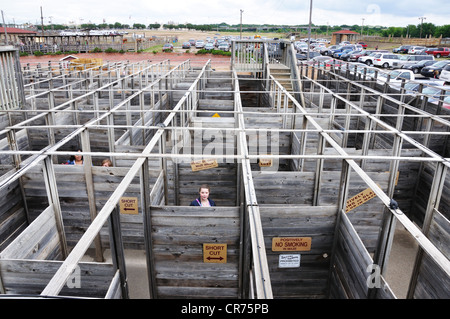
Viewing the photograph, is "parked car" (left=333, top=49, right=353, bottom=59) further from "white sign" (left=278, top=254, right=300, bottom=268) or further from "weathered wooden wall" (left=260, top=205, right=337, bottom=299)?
"white sign" (left=278, top=254, right=300, bottom=268)

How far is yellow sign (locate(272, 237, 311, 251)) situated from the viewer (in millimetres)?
4297

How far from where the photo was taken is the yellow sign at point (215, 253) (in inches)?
169

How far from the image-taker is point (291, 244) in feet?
14.2

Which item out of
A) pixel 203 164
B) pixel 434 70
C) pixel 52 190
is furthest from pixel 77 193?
pixel 434 70

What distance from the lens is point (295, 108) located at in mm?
8273

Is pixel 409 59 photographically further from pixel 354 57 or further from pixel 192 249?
pixel 192 249

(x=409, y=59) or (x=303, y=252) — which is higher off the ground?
(x=409, y=59)

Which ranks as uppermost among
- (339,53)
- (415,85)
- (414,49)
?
(414,49)

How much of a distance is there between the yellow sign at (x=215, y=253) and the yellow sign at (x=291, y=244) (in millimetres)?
632

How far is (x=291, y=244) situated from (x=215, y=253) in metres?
0.97

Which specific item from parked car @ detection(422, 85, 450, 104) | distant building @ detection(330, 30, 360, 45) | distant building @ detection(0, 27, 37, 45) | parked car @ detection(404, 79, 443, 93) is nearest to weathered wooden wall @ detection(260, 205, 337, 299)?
parked car @ detection(422, 85, 450, 104)

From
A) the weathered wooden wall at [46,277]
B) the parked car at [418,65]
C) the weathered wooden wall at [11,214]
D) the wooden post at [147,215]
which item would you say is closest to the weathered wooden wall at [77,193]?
the weathered wooden wall at [11,214]

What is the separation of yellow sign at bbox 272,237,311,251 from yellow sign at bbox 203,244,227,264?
0.63 meters

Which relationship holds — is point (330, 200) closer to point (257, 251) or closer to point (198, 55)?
point (257, 251)
